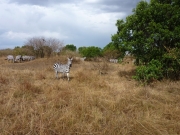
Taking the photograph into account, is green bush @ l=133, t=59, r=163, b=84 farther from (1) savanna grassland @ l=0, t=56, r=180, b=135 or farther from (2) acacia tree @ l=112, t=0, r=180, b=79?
(1) savanna grassland @ l=0, t=56, r=180, b=135

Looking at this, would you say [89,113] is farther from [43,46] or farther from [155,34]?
[43,46]

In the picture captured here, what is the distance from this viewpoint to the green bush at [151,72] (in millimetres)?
9781

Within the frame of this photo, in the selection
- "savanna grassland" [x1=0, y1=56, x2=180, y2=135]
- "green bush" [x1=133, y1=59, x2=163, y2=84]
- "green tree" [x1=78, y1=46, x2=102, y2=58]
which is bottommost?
"savanna grassland" [x1=0, y1=56, x2=180, y2=135]

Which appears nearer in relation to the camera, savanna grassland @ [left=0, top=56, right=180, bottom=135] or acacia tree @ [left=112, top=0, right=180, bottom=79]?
savanna grassland @ [left=0, top=56, right=180, bottom=135]

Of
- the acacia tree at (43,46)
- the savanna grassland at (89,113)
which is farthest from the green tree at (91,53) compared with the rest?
the savanna grassland at (89,113)

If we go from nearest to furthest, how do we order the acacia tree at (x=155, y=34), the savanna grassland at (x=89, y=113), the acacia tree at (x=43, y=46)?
the savanna grassland at (x=89, y=113) → the acacia tree at (x=155, y=34) → the acacia tree at (x=43, y=46)

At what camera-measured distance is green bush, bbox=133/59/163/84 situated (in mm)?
9781

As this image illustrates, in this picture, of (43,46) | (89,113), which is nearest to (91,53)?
(43,46)

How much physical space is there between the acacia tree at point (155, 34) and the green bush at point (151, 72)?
1.09 ft

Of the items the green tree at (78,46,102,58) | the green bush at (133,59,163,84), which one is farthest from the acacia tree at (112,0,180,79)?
the green tree at (78,46,102,58)

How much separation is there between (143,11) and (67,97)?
591 cm

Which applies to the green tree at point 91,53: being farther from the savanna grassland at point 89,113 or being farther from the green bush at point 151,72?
the savanna grassland at point 89,113

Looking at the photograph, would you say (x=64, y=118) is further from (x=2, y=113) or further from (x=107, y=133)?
(x=2, y=113)

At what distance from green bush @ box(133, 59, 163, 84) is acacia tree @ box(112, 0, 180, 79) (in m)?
0.33
